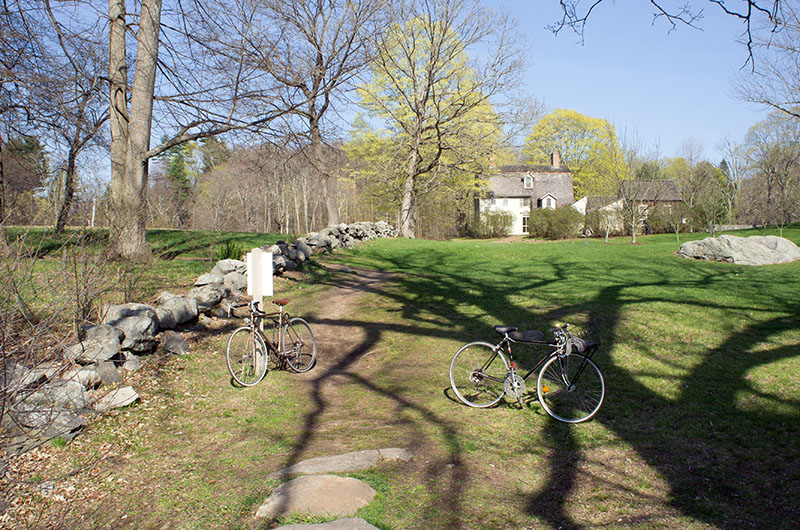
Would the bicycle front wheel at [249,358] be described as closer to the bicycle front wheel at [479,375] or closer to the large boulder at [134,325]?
the large boulder at [134,325]

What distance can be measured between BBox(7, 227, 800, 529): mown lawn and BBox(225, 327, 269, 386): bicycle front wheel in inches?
7.1

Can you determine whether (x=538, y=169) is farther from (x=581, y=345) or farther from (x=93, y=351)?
(x=93, y=351)

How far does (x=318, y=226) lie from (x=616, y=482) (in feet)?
184

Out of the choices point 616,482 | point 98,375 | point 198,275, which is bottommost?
point 616,482

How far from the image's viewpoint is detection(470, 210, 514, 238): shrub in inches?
1898

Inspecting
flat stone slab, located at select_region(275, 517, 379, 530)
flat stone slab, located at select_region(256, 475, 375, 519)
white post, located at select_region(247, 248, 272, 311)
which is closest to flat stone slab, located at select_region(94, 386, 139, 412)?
white post, located at select_region(247, 248, 272, 311)

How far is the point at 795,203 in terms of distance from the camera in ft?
126

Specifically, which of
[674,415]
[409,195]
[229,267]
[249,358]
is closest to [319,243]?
[229,267]

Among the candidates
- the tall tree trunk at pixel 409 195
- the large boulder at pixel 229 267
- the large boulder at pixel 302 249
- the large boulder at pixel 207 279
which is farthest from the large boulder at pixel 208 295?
the tall tree trunk at pixel 409 195

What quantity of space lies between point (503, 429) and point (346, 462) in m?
1.85

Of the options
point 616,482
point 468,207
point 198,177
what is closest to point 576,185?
point 468,207

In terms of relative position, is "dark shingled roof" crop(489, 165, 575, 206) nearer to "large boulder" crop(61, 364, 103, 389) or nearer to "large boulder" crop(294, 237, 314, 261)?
"large boulder" crop(294, 237, 314, 261)

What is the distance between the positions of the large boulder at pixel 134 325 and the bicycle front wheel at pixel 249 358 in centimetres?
111

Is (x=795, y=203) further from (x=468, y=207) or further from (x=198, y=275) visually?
(x=198, y=275)
